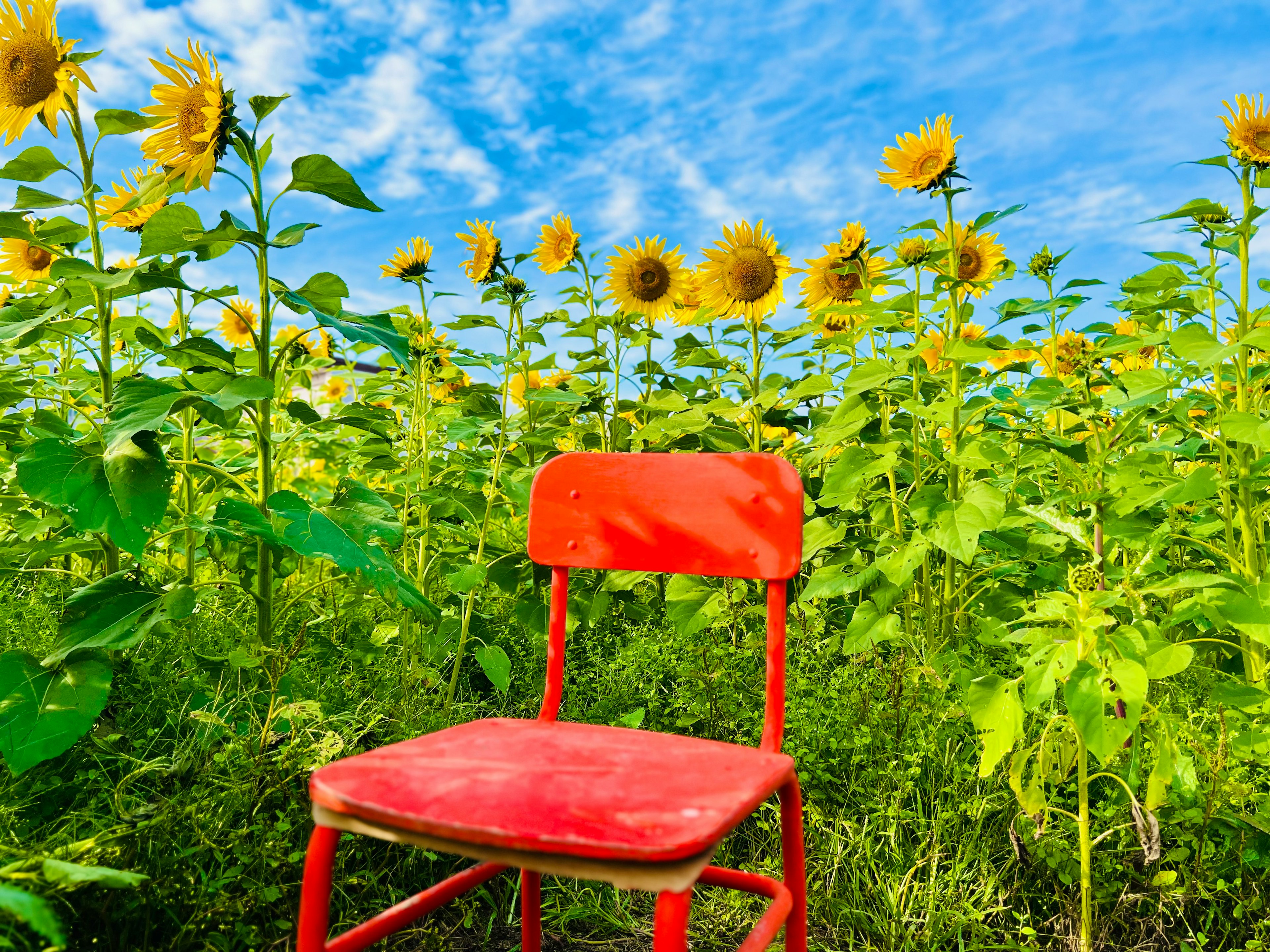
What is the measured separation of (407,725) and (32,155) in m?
1.41

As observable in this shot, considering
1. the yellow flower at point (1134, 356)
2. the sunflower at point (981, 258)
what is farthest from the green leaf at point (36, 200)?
the yellow flower at point (1134, 356)

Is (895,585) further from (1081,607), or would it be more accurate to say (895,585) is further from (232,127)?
(232,127)

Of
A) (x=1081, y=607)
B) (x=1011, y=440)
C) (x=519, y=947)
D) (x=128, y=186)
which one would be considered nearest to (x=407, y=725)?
(x=519, y=947)

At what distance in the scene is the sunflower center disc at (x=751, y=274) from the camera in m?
2.58

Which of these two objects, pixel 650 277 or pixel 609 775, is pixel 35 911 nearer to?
pixel 609 775

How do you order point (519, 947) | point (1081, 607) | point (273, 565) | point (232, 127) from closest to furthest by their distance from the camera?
point (1081, 607) < point (232, 127) < point (519, 947) < point (273, 565)

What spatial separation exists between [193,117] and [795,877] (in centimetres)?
167

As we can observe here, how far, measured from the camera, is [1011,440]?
2.44 m

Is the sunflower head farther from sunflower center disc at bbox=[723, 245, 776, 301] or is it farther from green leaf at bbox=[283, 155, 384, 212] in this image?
green leaf at bbox=[283, 155, 384, 212]

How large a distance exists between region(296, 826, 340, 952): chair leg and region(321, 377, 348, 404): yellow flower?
348 cm

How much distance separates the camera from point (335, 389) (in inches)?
177

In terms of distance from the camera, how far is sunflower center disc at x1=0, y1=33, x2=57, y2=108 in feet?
5.83

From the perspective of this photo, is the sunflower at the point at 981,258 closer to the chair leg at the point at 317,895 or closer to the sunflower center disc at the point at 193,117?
the sunflower center disc at the point at 193,117

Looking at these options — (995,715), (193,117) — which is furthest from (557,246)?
(995,715)
